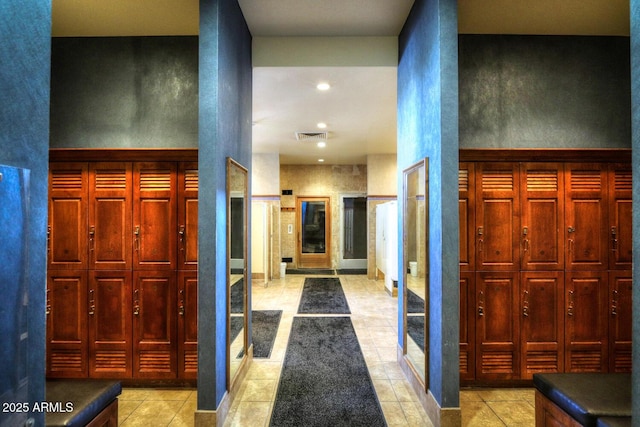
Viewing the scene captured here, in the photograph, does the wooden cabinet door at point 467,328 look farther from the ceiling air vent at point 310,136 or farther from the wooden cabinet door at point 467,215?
the ceiling air vent at point 310,136

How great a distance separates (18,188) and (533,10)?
3.62 meters

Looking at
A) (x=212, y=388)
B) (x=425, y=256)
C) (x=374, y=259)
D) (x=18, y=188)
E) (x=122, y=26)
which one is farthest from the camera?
(x=374, y=259)

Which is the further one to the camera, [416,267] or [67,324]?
[67,324]

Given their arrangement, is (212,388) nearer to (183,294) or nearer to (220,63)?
(183,294)

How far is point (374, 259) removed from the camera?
8.34 meters

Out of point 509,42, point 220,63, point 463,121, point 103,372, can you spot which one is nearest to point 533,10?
point 509,42

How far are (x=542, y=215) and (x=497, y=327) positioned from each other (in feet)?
3.70

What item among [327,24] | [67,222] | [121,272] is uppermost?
[327,24]

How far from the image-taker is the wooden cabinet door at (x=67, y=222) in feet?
9.79

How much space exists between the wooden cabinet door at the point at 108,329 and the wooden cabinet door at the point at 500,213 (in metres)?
3.39

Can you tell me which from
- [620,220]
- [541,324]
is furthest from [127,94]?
[620,220]

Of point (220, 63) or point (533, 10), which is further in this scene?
point (533, 10)

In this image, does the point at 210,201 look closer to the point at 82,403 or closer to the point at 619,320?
the point at 82,403

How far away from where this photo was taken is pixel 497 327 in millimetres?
2992
